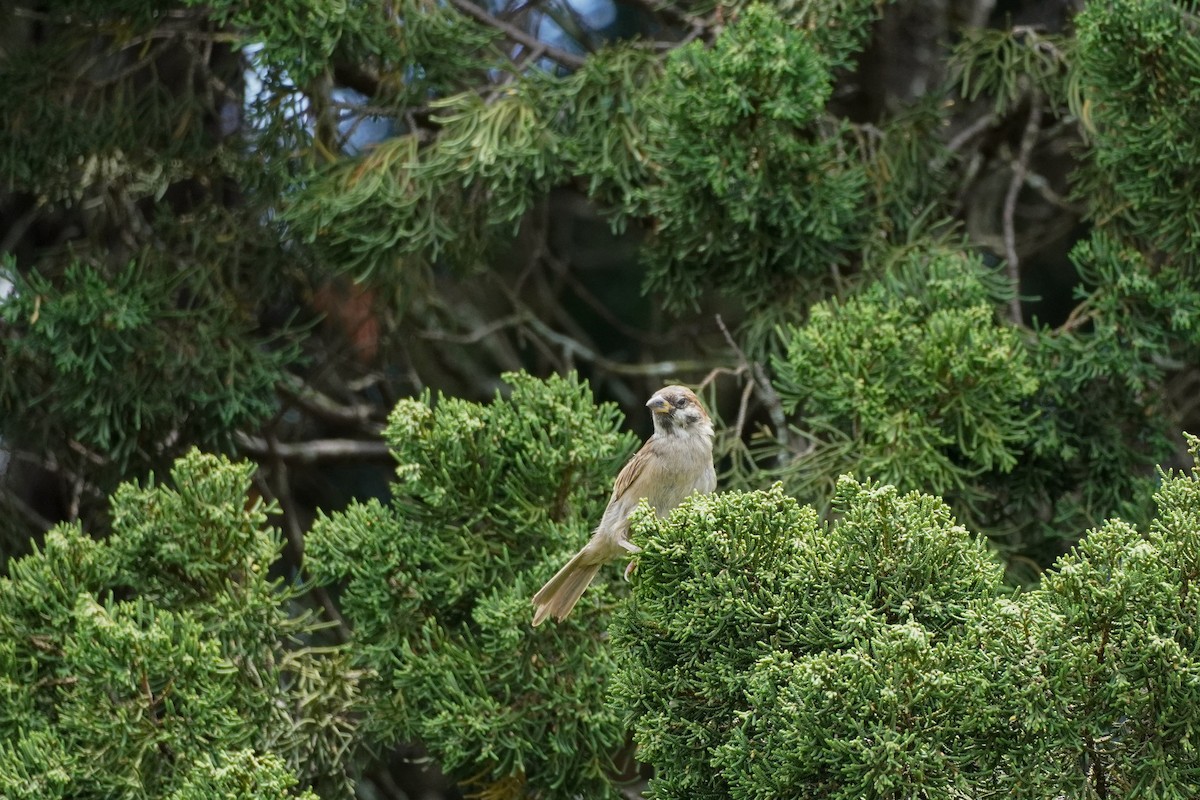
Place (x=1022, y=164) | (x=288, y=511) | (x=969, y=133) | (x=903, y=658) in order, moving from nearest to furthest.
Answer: (x=903, y=658) → (x=1022, y=164) → (x=969, y=133) → (x=288, y=511)

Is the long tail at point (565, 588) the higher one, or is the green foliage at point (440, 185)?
the green foliage at point (440, 185)

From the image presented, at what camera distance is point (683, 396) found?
403 centimetres

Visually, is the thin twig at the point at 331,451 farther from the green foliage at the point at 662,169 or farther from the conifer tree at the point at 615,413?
the green foliage at the point at 662,169

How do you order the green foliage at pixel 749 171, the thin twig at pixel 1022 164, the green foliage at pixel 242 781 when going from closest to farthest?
the green foliage at pixel 242 781
the green foliage at pixel 749 171
the thin twig at pixel 1022 164

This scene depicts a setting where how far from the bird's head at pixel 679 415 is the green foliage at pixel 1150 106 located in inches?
49.7

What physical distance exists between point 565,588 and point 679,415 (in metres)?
0.80

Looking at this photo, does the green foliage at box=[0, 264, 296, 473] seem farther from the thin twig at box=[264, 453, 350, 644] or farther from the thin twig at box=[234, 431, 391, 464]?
the thin twig at box=[234, 431, 391, 464]

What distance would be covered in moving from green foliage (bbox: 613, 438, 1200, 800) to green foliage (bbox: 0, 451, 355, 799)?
0.96m

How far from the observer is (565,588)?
131 inches

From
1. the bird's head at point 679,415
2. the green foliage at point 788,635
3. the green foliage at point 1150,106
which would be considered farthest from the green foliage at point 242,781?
the green foliage at point 1150,106

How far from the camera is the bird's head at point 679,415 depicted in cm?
394

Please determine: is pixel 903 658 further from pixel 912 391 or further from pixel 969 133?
pixel 969 133

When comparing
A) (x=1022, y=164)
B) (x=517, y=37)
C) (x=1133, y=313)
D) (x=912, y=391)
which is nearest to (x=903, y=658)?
(x=912, y=391)

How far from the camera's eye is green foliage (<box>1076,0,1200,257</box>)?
3.66 m
